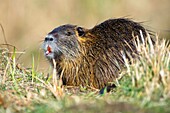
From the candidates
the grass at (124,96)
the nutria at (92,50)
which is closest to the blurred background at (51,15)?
the nutria at (92,50)

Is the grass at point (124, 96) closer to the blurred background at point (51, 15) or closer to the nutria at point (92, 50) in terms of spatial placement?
the nutria at point (92, 50)

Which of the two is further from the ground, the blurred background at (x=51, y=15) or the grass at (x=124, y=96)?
the blurred background at (x=51, y=15)

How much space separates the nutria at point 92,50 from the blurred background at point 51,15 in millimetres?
5190

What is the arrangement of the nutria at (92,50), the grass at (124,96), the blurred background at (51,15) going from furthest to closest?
the blurred background at (51,15)
the nutria at (92,50)
the grass at (124,96)

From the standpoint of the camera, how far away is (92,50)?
21.7 ft

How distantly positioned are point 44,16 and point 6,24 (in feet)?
2.65

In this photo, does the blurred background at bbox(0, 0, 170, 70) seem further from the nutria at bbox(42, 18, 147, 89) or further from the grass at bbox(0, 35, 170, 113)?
the grass at bbox(0, 35, 170, 113)

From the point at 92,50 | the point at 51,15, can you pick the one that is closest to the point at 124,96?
the point at 92,50

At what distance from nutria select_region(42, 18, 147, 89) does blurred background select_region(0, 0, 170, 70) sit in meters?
5.19

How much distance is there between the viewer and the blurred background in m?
12.5

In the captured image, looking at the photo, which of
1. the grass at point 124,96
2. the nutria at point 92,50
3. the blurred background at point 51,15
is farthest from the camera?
the blurred background at point 51,15

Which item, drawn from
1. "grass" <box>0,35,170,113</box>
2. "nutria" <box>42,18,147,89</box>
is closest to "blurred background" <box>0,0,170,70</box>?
"nutria" <box>42,18,147,89</box>

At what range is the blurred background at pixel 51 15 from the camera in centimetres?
1253

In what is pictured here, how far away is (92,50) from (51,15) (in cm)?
636
